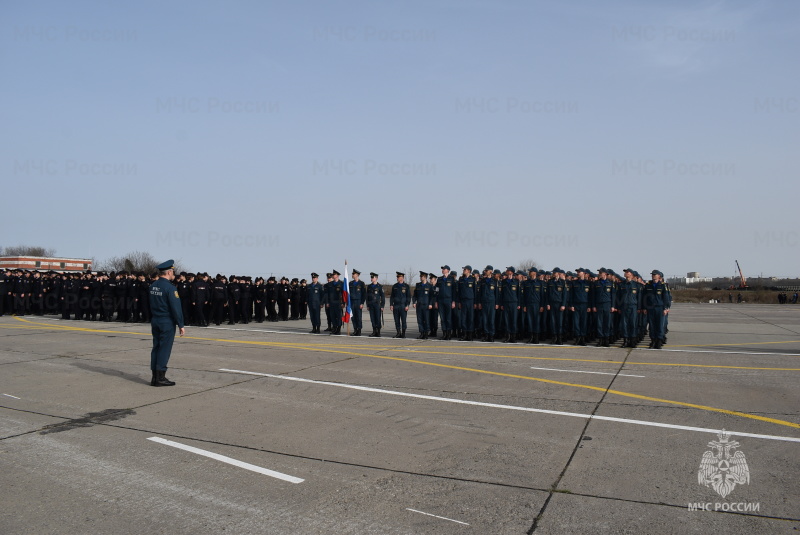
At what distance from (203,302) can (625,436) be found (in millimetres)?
17599

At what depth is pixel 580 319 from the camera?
1563 centimetres

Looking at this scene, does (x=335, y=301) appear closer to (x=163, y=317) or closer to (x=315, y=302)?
(x=315, y=302)

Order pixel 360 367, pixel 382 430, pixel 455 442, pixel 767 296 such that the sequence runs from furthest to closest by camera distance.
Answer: pixel 767 296
pixel 360 367
pixel 382 430
pixel 455 442

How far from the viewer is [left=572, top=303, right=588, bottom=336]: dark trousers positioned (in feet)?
51.0

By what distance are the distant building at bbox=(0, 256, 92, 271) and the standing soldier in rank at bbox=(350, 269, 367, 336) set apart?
7088cm

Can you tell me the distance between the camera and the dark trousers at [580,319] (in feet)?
51.0

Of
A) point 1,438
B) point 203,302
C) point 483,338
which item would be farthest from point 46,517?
point 203,302

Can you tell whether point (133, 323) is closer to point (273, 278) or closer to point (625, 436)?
point (273, 278)

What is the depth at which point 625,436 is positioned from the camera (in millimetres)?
6488

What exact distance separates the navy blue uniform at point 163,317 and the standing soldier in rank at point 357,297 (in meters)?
A: 8.96

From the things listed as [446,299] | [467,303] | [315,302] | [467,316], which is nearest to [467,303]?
[467,303]

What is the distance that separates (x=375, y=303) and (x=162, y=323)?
9094 mm

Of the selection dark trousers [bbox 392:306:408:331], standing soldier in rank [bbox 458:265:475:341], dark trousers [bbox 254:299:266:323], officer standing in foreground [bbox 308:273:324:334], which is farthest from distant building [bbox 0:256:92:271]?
standing soldier in rank [bbox 458:265:475:341]

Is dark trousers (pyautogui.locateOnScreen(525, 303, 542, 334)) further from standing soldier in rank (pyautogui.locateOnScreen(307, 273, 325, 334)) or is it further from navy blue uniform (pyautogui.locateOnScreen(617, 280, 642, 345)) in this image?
standing soldier in rank (pyautogui.locateOnScreen(307, 273, 325, 334))
